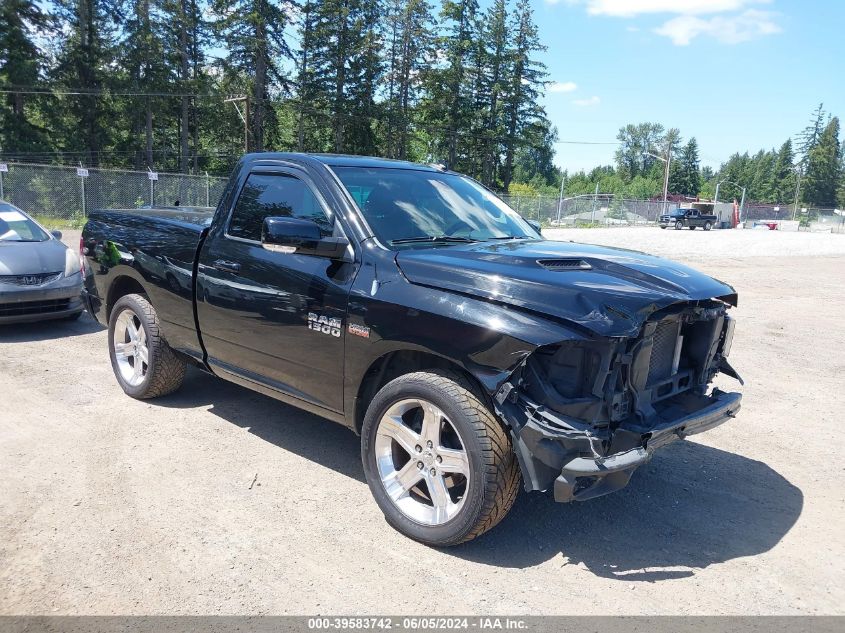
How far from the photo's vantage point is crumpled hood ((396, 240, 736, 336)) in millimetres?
2938

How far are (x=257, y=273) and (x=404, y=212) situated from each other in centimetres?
105

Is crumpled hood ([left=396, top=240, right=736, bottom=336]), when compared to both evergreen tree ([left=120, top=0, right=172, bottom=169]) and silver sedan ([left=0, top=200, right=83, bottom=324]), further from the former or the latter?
evergreen tree ([left=120, top=0, right=172, bottom=169])

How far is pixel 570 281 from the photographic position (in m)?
3.07

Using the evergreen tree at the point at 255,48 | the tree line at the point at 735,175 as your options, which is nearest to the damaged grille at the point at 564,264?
the evergreen tree at the point at 255,48

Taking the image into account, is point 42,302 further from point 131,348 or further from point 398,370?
point 398,370

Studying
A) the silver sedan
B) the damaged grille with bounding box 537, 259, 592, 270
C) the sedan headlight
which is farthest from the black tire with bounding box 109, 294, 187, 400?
the damaged grille with bounding box 537, 259, 592, 270

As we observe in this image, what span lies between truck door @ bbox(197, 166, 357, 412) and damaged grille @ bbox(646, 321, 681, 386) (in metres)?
1.71

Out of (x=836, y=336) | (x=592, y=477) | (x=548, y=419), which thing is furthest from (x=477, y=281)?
(x=836, y=336)

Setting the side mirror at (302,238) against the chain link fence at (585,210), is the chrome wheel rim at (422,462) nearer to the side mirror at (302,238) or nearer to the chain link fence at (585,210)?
the side mirror at (302,238)

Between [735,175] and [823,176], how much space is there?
42.3 metres

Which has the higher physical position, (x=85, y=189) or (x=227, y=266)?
(x=85, y=189)

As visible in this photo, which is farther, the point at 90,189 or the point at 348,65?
the point at 348,65

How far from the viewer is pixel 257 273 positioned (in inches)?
163

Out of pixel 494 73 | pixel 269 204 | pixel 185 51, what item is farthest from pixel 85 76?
pixel 269 204
